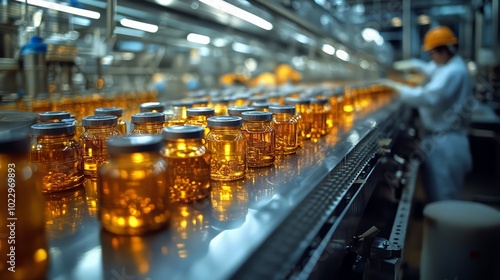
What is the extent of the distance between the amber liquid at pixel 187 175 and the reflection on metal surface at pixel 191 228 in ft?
0.07

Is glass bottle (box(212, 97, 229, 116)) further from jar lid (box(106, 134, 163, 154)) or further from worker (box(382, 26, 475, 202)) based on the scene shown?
worker (box(382, 26, 475, 202))

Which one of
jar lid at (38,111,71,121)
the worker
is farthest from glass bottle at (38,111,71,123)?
the worker

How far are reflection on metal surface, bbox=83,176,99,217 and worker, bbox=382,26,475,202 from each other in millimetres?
2925

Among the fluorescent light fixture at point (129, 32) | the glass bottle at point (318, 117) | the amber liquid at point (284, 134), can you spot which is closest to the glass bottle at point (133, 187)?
the amber liquid at point (284, 134)

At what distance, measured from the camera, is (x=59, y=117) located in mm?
1104

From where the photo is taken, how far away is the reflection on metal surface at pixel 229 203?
Answer: 73 cm

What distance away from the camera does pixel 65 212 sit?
78 cm

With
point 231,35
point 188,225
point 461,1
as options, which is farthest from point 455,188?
point 461,1

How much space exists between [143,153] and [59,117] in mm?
580

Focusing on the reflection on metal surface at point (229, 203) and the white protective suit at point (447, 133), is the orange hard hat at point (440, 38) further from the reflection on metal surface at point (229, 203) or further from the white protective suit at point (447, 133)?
the reflection on metal surface at point (229, 203)

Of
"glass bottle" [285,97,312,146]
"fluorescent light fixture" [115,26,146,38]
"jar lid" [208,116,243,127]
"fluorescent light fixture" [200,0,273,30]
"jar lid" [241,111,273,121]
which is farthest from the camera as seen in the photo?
"fluorescent light fixture" [115,26,146,38]

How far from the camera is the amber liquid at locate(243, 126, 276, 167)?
3.67ft

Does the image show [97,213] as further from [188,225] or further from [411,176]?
[411,176]

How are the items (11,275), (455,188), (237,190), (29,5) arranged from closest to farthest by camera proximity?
(11,275) < (237,190) < (29,5) < (455,188)
